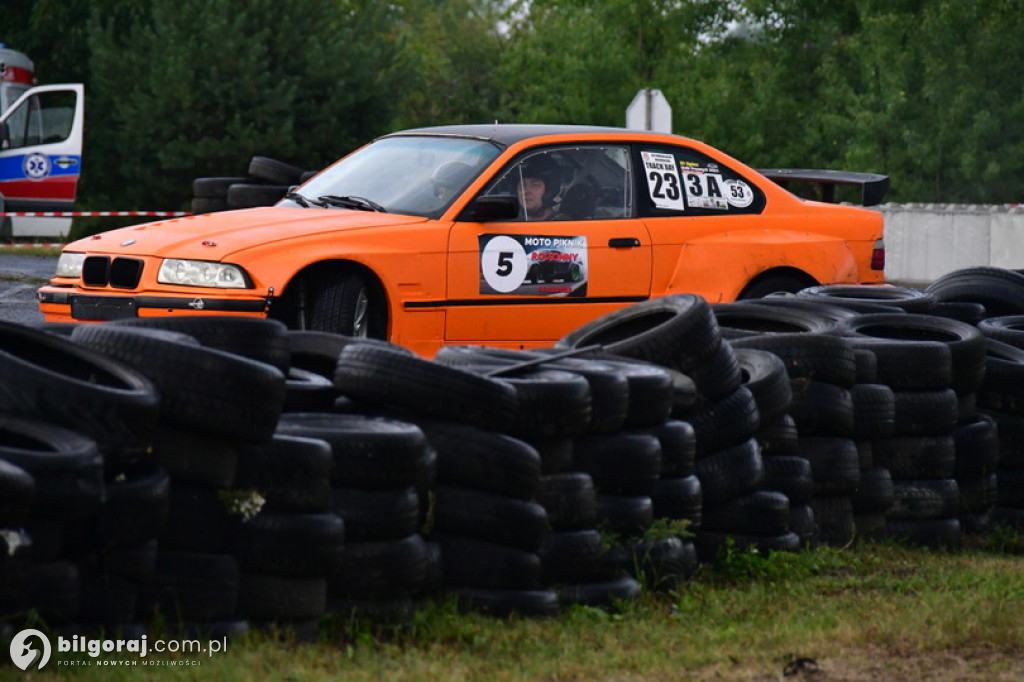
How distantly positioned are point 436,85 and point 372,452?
52.5 m

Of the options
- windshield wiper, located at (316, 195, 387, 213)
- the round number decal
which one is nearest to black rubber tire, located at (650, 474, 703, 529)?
windshield wiper, located at (316, 195, 387, 213)

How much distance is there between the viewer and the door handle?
9195 mm

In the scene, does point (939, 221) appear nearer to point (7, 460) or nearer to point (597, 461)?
point (597, 461)

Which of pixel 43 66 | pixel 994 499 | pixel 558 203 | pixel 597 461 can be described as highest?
pixel 43 66

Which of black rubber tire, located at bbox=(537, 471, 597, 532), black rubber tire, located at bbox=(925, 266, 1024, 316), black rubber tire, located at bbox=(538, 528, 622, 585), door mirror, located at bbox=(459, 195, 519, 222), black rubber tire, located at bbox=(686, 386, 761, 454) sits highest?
door mirror, located at bbox=(459, 195, 519, 222)

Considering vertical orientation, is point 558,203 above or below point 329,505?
above

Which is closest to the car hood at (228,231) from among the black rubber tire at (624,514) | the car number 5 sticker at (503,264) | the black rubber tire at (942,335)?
the car number 5 sticker at (503,264)

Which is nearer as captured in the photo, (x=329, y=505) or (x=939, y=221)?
(x=329, y=505)

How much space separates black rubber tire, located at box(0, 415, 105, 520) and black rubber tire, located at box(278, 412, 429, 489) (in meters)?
0.83

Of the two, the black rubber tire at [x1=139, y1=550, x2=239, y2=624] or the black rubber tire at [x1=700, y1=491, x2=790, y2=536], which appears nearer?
the black rubber tire at [x1=139, y1=550, x2=239, y2=624]

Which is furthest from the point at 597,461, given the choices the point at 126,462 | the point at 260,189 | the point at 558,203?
the point at 260,189

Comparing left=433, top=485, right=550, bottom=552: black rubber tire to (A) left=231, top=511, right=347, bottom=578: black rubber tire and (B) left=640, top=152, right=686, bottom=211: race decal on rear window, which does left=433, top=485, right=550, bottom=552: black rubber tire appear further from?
(B) left=640, top=152, right=686, bottom=211: race decal on rear window

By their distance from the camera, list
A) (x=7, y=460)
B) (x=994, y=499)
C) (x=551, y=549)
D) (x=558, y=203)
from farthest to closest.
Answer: (x=558, y=203) → (x=994, y=499) → (x=551, y=549) → (x=7, y=460)

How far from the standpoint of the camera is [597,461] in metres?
5.26
